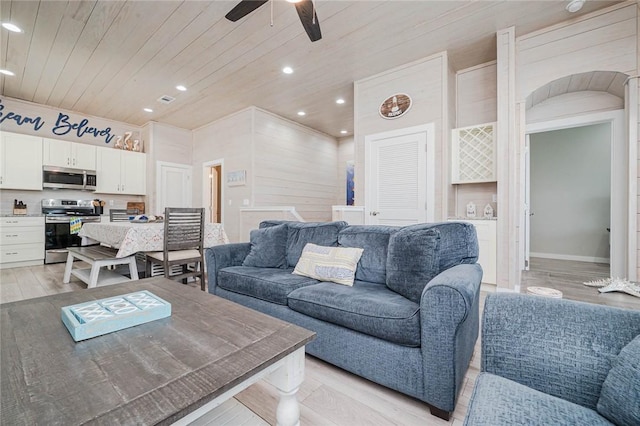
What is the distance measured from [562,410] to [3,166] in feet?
24.9

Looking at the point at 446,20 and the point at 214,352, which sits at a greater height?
the point at 446,20

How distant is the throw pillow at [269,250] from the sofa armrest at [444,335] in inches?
59.9

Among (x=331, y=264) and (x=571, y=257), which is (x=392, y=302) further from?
(x=571, y=257)

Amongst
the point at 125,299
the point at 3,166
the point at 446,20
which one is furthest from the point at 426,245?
the point at 3,166

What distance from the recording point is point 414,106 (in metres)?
4.01

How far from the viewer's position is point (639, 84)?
2.92m

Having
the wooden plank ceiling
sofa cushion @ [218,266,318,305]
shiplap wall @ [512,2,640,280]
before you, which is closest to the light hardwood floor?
sofa cushion @ [218,266,318,305]

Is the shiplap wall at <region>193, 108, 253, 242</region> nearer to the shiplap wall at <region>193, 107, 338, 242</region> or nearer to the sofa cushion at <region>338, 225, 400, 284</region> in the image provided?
the shiplap wall at <region>193, 107, 338, 242</region>

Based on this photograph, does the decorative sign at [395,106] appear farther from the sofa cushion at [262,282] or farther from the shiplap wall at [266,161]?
the sofa cushion at [262,282]

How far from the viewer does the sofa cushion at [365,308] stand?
140 centimetres

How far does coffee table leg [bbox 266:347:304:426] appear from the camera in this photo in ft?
3.40

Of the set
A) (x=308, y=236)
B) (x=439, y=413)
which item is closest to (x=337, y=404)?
(x=439, y=413)

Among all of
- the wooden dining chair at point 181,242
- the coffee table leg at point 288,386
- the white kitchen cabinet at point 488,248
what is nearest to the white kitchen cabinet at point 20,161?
the wooden dining chair at point 181,242

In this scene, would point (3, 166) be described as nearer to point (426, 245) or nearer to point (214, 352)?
point (214, 352)
